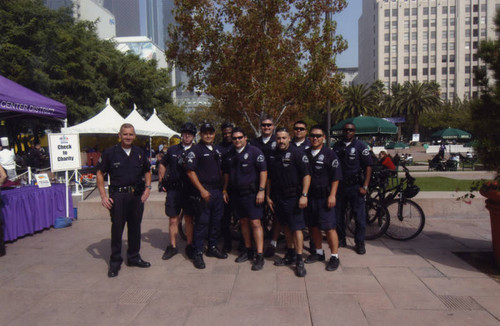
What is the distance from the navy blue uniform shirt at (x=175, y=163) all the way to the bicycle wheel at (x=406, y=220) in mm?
3405

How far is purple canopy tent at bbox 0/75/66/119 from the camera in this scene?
6.38 metres

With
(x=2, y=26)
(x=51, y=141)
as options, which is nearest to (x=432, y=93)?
(x=2, y=26)

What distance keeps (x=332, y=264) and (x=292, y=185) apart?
3.83ft

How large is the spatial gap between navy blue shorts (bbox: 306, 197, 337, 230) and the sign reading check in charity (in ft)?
19.6

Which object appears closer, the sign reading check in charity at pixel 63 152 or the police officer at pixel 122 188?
the police officer at pixel 122 188

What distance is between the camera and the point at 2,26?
807 inches

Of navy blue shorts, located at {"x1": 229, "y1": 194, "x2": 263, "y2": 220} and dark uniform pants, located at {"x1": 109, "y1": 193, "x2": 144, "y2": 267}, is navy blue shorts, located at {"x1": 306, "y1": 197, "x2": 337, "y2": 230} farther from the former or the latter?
dark uniform pants, located at {"x1": 109, "y1": 193, "x2": 144, "y2": 267}

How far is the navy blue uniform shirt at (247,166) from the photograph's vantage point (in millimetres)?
4754

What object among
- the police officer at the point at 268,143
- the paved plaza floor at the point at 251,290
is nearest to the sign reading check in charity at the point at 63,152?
the paved plaza floor at the point at 251,290

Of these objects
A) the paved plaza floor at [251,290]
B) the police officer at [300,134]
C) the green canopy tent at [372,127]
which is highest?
the green canopy tent at [372,127]

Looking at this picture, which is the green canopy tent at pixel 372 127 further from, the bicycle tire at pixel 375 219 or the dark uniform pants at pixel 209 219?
the dark uniform pants at pixel 209 219

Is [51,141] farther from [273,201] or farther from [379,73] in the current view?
[379,73]

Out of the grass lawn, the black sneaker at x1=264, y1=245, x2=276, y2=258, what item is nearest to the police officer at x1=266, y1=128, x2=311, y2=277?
the black sneaker at x1=264, y1=245, x2=276, y2=258

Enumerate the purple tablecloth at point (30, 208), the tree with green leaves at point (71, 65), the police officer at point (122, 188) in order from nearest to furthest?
the police officer at point (122, 188) < the purple tablecloth at point (30, 208) < the tree with green leaves at point (71, 65)
